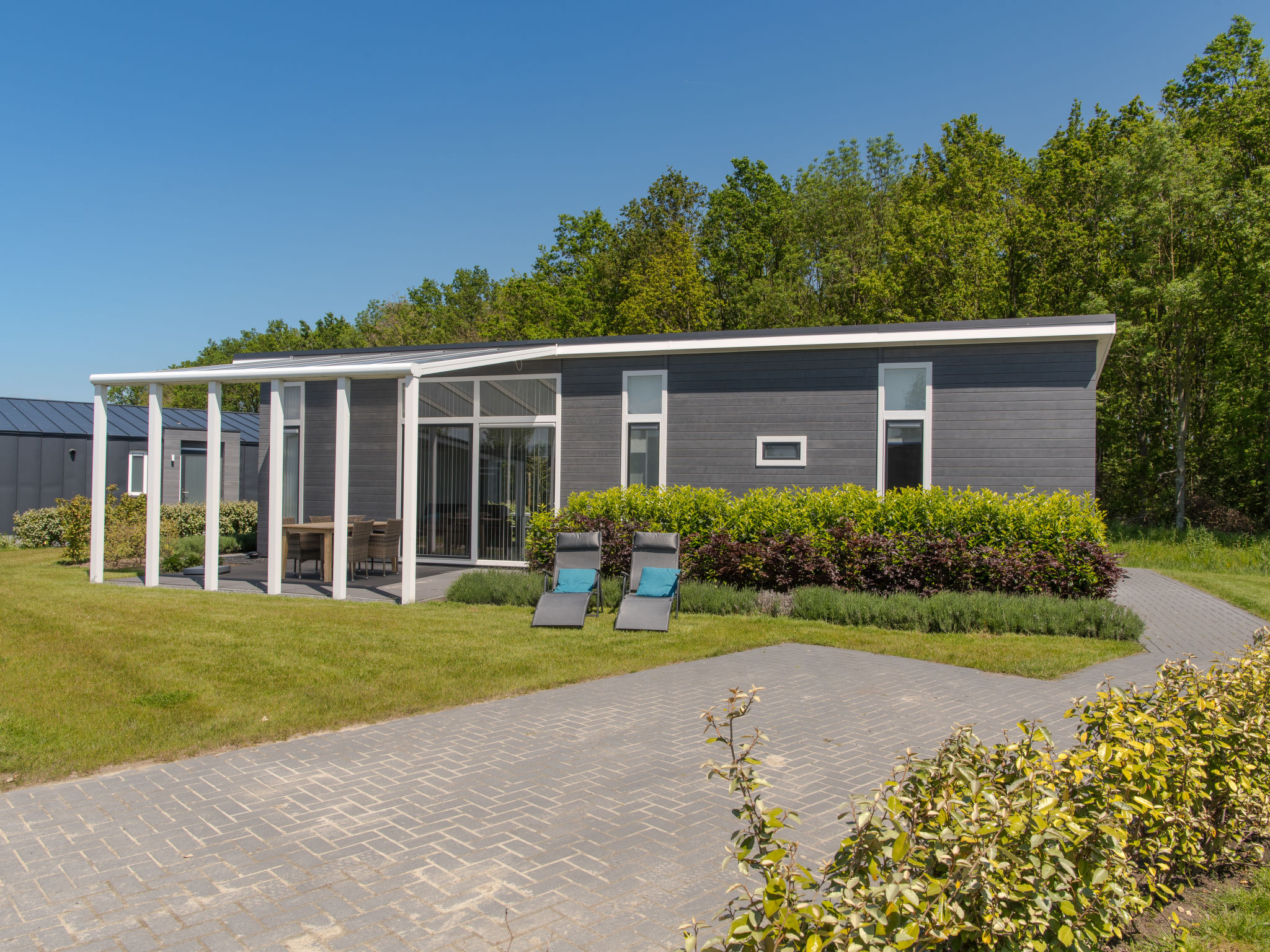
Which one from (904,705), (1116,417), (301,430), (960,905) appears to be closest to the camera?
(960,905)

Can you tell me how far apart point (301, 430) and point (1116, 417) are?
23325 mm

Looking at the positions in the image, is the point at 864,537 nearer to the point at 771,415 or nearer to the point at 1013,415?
the point at 771,415

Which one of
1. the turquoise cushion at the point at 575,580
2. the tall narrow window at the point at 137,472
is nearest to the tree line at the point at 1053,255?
the tall narrow window at the point at 137,472

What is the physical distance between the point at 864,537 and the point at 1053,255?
1984cm

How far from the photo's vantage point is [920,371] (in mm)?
11219

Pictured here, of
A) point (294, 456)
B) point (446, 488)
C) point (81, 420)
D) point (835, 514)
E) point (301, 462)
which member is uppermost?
point (81, 420)

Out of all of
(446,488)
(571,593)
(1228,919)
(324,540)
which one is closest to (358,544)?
(324,540)

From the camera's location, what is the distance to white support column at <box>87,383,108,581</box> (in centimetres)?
1187

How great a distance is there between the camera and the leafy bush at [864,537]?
364 inches

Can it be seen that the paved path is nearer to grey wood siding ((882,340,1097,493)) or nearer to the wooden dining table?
grey wood siding ((882,340,1097,493))

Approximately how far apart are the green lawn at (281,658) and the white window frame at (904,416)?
294 centimetres

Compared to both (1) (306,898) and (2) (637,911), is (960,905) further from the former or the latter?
(1) (306,898)

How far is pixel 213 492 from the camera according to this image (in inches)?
430

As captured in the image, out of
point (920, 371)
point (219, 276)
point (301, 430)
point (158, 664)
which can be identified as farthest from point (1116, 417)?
point (219, 276)
